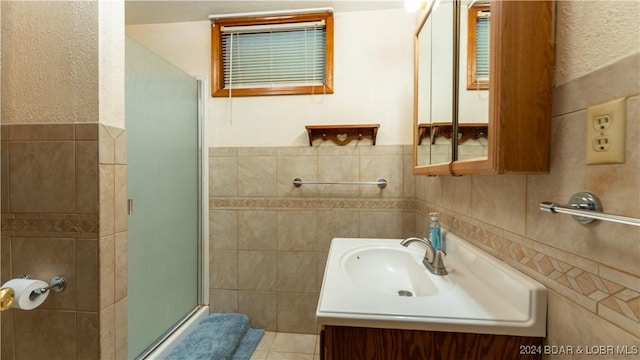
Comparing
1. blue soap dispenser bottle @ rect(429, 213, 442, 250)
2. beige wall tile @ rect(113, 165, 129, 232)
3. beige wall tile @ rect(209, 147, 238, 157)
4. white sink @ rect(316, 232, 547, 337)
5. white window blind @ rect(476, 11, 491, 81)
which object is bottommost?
white sink @ rect(316, 232, 547, 337)

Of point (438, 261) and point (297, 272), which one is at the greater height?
point (438, 261)

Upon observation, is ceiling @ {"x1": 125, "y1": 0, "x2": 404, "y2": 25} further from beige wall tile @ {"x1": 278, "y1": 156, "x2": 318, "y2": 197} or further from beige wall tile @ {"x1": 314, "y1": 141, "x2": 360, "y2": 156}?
→ beige wall tile @ {"x1": 278, "y1": 156, "x2": 318, "y2": 197}

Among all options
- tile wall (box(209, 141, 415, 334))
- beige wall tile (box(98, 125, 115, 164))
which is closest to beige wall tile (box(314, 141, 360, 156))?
tile wall (box(209, 141, 415, 334))

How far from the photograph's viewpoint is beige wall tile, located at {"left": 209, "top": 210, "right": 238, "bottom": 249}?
5.84 feet

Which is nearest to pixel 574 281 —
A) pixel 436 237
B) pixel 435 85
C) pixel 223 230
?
pixel 436 237

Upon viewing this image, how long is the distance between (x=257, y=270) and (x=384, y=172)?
1.08 meters

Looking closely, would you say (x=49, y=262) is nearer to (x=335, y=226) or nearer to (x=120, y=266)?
(x=120, y=266)

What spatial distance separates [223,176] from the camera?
70.5 inches

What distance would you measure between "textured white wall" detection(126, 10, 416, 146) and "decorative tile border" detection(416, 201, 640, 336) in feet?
3.39

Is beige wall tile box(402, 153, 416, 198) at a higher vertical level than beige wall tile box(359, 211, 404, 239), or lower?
higher

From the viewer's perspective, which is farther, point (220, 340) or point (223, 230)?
point (223, 230)

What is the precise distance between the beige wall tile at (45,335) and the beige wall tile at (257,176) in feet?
3.37

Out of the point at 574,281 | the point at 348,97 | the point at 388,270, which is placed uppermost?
the point at 348,97

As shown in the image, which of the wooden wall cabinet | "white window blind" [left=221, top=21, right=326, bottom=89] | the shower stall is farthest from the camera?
"white window blind" [left=221, top=21, right=326, bottom=89]
